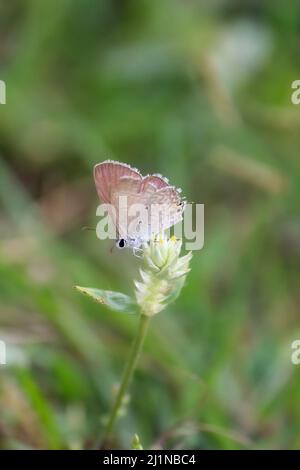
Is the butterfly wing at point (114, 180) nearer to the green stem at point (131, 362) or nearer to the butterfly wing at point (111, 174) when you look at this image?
the butterfly wing at point (111, 174)

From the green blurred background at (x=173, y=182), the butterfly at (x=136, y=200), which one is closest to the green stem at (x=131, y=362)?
the butterfly at (x=136, y=200)

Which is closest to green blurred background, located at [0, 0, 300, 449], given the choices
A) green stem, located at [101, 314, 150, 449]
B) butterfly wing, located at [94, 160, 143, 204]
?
green stem, located at [101, 314, 150, 449]

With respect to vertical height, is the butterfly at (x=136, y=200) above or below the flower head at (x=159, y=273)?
above

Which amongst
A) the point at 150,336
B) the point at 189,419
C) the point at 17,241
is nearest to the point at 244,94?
the point at 17,241

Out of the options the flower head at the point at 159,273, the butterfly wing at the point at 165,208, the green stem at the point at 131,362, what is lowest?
the green stem at the point at 131,362

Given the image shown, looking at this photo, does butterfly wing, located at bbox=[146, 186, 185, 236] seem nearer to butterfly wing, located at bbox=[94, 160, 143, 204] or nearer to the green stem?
butterfly wing, located at bbox=[94, 160, 143, 204]
